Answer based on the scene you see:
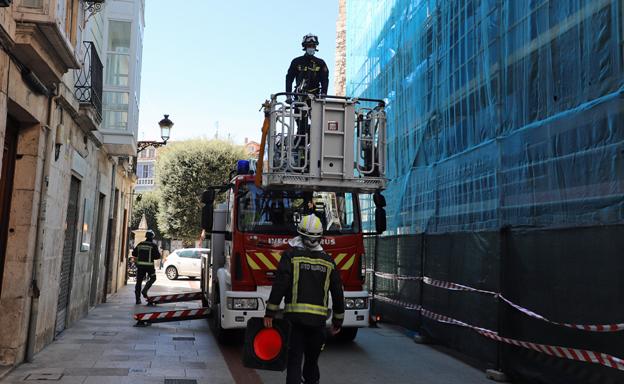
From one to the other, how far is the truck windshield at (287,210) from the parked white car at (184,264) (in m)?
17.8

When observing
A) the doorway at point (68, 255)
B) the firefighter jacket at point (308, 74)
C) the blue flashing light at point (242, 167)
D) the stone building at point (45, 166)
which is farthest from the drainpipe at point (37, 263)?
the firefighter jacket at point (308, 74)

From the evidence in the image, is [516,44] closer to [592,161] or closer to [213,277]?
[592,161]

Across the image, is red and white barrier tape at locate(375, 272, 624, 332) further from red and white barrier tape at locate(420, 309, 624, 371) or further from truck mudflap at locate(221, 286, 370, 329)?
truck mudflap at locate(221, 286, 370, 329)

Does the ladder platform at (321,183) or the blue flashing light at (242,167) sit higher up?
the blue flashing light at (242,167)

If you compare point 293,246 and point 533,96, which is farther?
point 533,96

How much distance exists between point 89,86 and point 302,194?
4.02 m

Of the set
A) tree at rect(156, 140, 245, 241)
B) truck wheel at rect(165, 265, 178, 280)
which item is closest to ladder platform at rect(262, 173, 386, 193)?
truck wheel at rect(165, 265, 178, 280)

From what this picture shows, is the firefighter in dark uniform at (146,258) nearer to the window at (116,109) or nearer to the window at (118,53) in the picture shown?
the window at (116,109)

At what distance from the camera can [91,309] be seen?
12930 mm

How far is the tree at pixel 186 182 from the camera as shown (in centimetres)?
3316

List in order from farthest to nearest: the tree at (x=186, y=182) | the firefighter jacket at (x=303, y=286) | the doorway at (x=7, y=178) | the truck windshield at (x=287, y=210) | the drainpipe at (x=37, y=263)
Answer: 1. the tree at (x=186, y=182)
2. the truck windshield at (x=287, y=210)
3. the drainpipe at (x=37, y=263)
4. the doorway at (x=7, y=178)
5. the firefighter jacket at (x=303, y=286)

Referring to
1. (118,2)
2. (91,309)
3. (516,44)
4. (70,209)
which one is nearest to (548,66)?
(516,44)

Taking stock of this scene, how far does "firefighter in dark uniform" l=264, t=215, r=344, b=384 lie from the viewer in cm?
482

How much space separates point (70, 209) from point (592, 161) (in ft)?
25.8
